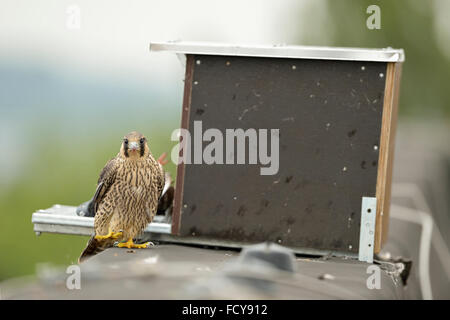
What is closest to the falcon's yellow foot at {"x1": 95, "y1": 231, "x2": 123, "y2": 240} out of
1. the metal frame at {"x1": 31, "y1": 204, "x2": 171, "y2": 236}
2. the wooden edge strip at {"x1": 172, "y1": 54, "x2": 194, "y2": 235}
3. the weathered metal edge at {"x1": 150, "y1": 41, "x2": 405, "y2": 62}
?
the metal frame at {"x1": 31, "y1": 204, "x2": 171, "y2": 236}

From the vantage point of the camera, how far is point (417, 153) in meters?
13.9

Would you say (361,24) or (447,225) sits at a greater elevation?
(361,24)

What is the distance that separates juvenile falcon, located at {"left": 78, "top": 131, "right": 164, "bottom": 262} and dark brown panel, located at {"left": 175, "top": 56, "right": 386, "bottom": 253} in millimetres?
223

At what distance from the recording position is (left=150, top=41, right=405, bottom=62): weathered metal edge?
16.1 feet

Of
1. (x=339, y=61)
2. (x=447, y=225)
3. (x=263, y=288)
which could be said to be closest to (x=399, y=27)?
(x=447, y=225)

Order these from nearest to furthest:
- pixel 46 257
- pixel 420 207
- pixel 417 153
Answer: pixel 420 207 → pixel 417 153 → pixel 46 257

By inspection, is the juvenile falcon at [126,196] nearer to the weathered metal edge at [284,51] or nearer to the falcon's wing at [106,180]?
the falcon's wing at [106,180]

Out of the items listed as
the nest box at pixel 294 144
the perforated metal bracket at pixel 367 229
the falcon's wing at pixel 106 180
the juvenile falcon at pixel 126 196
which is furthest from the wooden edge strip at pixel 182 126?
the perforated metal bracket at pixel 367 229

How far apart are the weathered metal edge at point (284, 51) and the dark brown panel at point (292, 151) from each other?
51 millimetres

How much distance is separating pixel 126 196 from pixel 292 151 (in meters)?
0.96

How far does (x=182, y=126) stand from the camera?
5.12 m

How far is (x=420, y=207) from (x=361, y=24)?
1300 centimetres

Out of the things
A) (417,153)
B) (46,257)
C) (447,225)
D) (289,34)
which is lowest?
(46,257)

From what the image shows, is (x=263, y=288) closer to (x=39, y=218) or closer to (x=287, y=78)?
(x=287, y=78)
